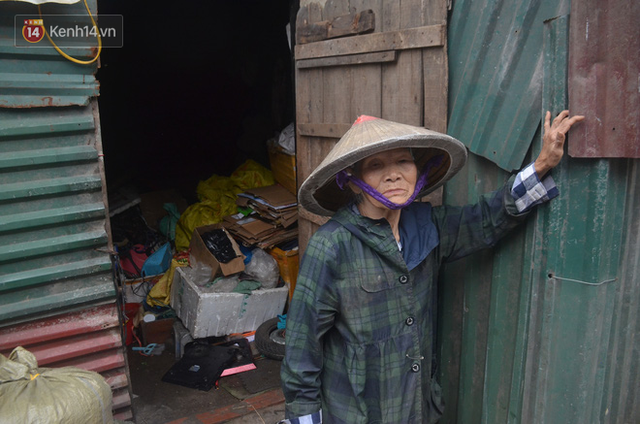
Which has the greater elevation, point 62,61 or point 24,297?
point 62,61

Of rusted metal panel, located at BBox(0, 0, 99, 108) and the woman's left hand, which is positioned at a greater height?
rusted metal panel, located at BBox(0, 0, 99, 108)

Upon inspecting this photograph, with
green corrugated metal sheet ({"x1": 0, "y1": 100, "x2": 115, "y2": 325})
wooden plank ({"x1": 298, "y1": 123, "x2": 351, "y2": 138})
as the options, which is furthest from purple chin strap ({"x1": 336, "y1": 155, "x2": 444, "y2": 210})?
green corrugated metal sheet ({"x1": 0, "y1": 100, "x2": 115, "y2": 325})

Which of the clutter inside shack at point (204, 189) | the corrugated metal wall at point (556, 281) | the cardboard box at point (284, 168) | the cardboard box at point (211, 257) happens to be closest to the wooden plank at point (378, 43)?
the corrugated metal wall at point (556, 281)

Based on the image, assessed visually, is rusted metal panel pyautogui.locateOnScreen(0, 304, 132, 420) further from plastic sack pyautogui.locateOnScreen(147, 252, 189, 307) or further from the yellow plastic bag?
the yellow plastic bag

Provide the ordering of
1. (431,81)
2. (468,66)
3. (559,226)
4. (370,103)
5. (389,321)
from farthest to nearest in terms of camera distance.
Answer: (370,103) < (431,81) < (468,66) < (389,321) < (559,226)

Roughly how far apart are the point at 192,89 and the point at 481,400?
8.05 m

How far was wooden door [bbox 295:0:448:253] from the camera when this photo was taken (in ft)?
8.58

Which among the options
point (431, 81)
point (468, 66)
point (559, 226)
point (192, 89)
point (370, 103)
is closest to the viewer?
point (559, 226)

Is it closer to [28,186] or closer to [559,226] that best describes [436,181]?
[559,226]

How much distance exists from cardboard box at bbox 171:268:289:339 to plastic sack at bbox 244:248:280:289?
6.1 inches

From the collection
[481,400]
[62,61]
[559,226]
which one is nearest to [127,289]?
[62,61]

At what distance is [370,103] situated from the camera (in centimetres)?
310

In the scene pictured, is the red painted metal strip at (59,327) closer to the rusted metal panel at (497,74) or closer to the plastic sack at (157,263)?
the rusted metal panel at (497,74)

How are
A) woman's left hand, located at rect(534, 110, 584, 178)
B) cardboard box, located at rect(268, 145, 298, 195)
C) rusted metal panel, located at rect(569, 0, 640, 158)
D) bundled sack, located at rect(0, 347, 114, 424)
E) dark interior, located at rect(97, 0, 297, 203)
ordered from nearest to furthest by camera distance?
1. rusted metal panel, located at rect(569, 0, 640, 158)
2. woman's left hand, located at rect(534, 110, 584, 178)
3. bundled sack, located at rect(0, 347, 114, 424)
4. cardboard box, located at rect(268, 145, 298, 195)
5. dark interior, located at rect(97, 0, 297, 203)
